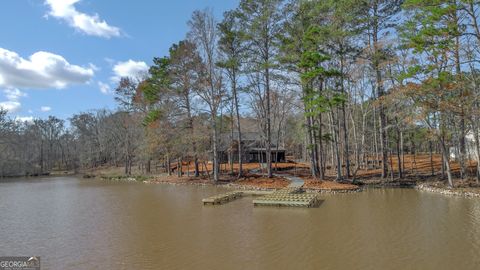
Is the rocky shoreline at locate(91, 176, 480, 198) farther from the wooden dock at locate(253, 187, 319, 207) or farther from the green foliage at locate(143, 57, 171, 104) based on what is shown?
the green foliage at locate(143, 57, 171, 104)

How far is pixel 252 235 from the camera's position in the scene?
10867mm

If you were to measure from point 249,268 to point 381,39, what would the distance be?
64.5 ft

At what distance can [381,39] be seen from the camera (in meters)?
22.7

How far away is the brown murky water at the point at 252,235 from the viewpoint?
27.6 feet

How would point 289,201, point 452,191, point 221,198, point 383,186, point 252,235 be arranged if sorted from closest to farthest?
point 252,235 < point 289,201 < point 221,198 < point 452,191 < point 383,186

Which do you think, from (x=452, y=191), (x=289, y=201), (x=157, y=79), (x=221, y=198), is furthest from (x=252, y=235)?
(x=157, y=79)

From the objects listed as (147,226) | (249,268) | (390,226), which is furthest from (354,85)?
(249,268)

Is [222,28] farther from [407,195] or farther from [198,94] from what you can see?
[407,195]

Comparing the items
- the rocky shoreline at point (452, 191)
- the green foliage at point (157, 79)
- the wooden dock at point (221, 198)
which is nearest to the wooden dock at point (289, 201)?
the wooden dock at point (221, 198)

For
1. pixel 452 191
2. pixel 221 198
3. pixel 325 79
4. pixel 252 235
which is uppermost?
pixel 325 79

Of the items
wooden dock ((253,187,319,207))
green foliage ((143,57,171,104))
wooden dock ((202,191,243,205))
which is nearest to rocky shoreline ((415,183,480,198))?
wooden dock ((253,187,319,207))

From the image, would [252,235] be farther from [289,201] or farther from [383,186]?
[383,186]

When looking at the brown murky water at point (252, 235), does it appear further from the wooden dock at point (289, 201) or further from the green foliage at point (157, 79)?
the green foliage at point (157, 79)

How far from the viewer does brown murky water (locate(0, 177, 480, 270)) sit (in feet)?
27.6
